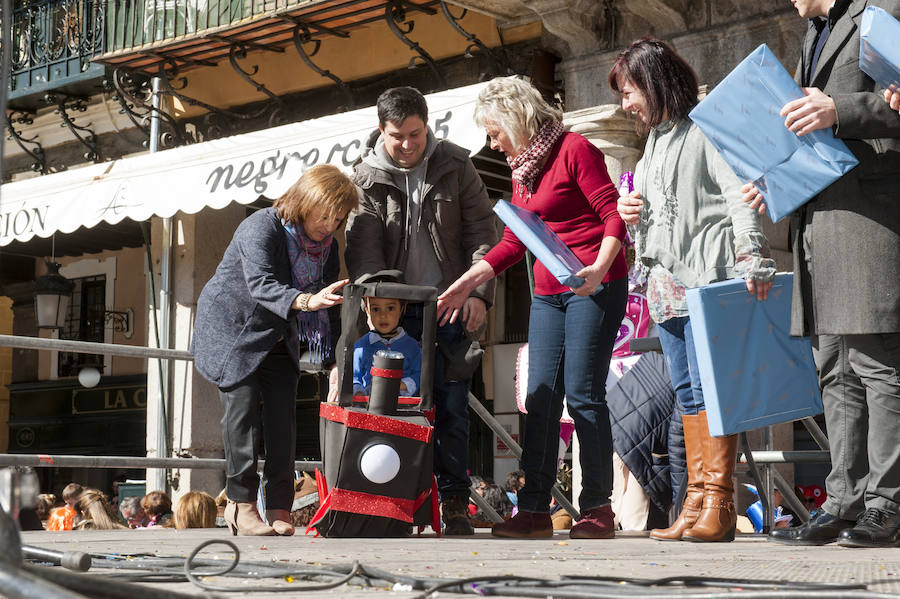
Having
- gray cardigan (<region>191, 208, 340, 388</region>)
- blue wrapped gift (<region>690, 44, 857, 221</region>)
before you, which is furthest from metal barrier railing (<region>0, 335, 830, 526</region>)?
blue wrapped gift (<region>690, 44, 857, 221</region>)

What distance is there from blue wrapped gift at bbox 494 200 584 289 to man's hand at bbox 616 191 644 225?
0.77 feet

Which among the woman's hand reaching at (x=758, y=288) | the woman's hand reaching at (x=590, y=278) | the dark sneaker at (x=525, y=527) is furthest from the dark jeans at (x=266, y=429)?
the woman's hand reaching at (x=758, y=288)

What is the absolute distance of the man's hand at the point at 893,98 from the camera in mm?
3516

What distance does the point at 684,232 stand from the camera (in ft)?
13.9

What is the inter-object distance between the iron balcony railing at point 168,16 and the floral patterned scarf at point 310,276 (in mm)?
5812

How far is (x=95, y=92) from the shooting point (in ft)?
42.9

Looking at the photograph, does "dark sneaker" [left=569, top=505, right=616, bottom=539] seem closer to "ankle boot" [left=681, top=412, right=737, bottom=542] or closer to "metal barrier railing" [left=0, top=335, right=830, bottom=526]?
"ankle boot" [left=681, top=412, right=737, bottom=542]

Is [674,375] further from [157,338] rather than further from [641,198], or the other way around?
[157,338]

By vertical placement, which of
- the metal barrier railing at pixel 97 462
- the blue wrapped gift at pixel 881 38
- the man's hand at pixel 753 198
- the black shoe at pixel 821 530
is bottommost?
the black shoe at pixel 821 530

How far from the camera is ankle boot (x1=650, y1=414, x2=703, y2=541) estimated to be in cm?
411

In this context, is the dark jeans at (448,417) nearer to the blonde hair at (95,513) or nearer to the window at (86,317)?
the blonde hair at (95,513)

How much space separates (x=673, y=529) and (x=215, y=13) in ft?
27.0

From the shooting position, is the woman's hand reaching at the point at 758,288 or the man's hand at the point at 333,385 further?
the man's hand at the point at 333,385

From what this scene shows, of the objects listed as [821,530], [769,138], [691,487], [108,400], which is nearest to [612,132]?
[691,487]
